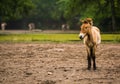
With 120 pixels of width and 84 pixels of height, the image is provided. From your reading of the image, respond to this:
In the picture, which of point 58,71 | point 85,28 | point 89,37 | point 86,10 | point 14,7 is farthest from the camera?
point 86,10

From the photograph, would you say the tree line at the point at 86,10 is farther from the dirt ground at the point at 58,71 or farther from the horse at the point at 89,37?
the horse at the point at 89,37

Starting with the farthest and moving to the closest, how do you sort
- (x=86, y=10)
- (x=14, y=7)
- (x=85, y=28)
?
(x=86, y=10), (x=14, y=7), (x=85, y=28)

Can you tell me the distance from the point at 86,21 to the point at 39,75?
9.32 ft

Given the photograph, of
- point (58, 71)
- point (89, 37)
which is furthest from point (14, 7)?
point (58, 71)

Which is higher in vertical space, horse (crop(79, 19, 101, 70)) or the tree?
the tree

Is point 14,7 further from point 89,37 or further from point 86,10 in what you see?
point 89,37

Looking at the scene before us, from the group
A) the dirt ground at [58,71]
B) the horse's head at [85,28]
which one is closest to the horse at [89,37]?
the horse's head at [85,28]

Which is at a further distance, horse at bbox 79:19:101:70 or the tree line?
the tree line

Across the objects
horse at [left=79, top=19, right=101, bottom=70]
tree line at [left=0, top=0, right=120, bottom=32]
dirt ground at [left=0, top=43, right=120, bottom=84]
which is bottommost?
dirt ground at [left=0, top=43, right=120, bottom=84]

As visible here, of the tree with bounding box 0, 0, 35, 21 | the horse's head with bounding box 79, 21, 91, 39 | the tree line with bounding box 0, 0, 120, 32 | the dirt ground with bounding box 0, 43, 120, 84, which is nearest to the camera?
the dirt ground with bounding box 0, 43, 120, 84

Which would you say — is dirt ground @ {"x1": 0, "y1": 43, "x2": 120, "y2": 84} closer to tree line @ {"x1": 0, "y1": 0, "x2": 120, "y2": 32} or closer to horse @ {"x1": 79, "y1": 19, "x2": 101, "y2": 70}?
horse @ {"x1": 79, "y1": 19, "x2": 101, "y2": 70}

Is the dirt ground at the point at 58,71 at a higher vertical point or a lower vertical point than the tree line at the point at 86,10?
lower

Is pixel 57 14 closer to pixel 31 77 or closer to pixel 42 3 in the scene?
pixel 42 3

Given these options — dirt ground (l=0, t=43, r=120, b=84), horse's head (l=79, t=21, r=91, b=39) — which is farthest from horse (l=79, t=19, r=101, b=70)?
dirt ground (l=0, t=43, r=120, b=84)
